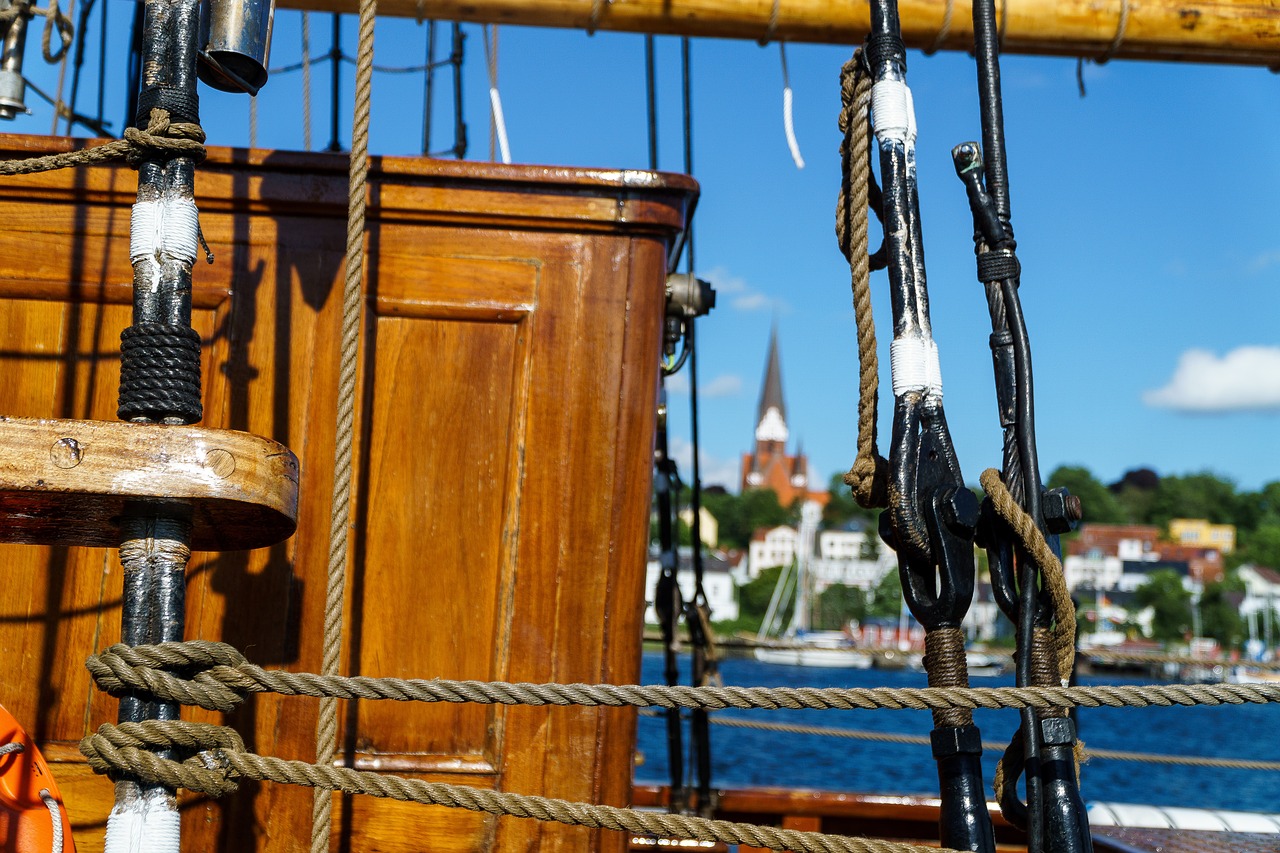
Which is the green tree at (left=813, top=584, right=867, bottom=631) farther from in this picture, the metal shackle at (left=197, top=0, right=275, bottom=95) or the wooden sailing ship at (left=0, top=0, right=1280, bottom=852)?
the metal shackle at (left=197, top=0, right=275, bottom=95)

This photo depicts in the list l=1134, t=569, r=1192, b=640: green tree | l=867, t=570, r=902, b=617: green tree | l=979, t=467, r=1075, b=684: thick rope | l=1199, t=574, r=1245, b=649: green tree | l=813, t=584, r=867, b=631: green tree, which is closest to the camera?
l=979, t=467, r=1075, b=684: thick rope

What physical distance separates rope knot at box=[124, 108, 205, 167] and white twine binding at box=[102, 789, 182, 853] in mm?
672

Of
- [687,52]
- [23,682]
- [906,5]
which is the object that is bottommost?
[23,682]

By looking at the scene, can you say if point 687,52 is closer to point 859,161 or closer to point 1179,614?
point 859,161

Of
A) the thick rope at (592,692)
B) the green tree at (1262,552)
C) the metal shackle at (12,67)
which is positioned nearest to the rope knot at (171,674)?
the thick rope at (592,692)

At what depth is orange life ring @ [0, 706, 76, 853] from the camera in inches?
49.7

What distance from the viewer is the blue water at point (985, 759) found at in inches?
931

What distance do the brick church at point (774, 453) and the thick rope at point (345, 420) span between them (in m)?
112

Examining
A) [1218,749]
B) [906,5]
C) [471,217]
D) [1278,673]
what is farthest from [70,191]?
[1278,673]

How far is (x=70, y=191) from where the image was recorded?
6.47ft

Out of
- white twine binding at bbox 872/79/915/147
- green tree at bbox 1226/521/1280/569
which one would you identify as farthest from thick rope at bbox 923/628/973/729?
green tree at bbox 1226/521/1280/569

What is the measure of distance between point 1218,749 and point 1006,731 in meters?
7.83

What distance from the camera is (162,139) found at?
1.28 m

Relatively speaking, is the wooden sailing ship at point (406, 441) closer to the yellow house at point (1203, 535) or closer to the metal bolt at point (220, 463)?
the metal bolt at point (220, 463)
